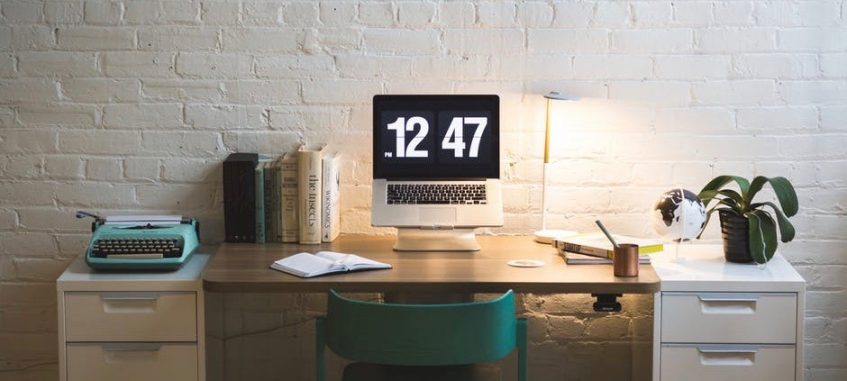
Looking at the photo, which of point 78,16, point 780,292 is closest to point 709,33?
point 780,292

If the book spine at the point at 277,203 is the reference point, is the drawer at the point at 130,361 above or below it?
below

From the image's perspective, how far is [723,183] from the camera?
325cm

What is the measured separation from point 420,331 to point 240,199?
1.02m

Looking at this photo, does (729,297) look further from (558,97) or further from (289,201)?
(289,201)

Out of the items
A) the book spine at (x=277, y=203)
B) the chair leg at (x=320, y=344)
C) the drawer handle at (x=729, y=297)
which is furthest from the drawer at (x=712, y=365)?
the book spine at (x=277, y=203)

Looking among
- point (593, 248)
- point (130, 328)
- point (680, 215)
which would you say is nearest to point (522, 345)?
point (593, 248)

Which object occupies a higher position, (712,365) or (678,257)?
(678,257)

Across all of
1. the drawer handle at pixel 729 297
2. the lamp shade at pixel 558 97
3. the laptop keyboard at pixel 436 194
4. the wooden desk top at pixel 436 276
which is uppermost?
the lamp shade at pixel 558 97

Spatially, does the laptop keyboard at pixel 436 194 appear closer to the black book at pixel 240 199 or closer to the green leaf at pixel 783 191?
the black book at pixel 240 199

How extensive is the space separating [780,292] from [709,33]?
2.90 feet

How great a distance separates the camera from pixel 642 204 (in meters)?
3.54

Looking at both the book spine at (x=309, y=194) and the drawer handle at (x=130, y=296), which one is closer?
the drawer handle at (x=130, y=296)

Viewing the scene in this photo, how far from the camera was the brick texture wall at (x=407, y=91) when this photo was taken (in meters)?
3.45

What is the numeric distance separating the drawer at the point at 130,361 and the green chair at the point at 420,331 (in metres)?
0.55
